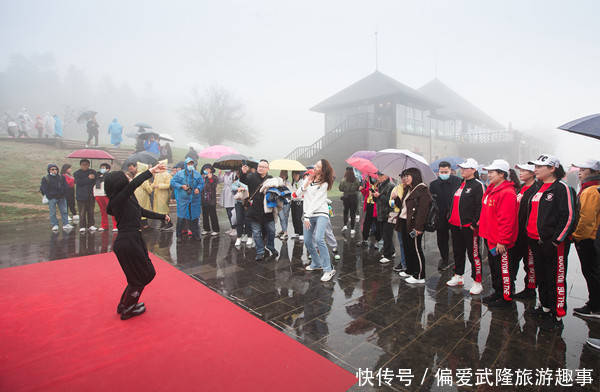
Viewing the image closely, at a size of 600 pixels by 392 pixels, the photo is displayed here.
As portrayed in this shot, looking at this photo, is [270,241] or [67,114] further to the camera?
[67,114]

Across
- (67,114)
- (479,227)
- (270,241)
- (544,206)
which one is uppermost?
(67,114)

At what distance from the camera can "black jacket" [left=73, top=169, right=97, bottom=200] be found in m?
8.45

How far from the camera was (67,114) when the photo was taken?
1919 inches

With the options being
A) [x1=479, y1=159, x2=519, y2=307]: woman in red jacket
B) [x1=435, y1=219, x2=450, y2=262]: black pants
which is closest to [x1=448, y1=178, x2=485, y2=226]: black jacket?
[x1=479, y1=159, x2=519, y2=307]: woman in red jacket

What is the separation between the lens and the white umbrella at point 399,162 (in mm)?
4984

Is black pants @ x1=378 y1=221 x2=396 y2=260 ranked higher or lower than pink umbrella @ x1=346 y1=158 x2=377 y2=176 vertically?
lower

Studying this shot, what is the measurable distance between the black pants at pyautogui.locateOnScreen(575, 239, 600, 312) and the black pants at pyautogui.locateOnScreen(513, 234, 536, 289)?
22.4 inches

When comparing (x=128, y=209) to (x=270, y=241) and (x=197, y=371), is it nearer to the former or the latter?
(x=197, y=371)

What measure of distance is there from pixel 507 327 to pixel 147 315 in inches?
175

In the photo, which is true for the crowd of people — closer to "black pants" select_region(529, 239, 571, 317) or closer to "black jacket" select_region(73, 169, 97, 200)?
"black pants" select_region(529, 239, 571, 317)

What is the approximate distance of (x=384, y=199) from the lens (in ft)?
19.6

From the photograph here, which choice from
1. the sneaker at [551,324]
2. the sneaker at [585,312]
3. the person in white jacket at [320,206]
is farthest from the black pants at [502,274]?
the person in white jacket at [320,206]

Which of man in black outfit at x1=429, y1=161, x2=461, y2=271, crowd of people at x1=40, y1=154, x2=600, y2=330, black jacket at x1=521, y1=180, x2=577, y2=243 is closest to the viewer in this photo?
black jacket at x1=521, y1=180, x2=577, y2=243

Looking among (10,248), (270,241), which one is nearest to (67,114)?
(10,248)
